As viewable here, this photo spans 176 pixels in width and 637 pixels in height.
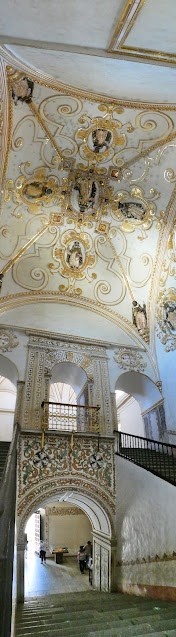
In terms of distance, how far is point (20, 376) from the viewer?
10.4m

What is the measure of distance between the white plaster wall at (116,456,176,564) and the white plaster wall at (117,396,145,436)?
551cm

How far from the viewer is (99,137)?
948 centimetres

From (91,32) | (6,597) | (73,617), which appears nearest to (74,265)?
(91,32)

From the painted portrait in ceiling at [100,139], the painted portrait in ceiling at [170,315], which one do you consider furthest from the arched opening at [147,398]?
the painted portrait in ceiling at [100,139]

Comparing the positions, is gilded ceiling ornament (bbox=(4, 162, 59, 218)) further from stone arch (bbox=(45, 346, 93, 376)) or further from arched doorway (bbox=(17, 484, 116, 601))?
arched doorway (bbox=(17, 484, 116, 601))

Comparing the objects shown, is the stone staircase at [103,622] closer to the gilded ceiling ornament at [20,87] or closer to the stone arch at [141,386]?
the stone arch at [141,386]

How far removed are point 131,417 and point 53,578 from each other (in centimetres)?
662

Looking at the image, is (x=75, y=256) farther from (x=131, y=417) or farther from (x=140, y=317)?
(x=131, y=417)

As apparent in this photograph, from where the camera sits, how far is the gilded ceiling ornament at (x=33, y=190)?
1008 centimetres

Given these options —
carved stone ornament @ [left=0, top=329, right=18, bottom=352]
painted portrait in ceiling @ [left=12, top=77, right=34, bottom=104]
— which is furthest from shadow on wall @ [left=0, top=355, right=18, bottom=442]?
painted portrait in ceiling @ [left=12, top=77, right=34, bottom=104]

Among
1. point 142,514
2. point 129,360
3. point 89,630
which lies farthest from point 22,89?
point 142,514

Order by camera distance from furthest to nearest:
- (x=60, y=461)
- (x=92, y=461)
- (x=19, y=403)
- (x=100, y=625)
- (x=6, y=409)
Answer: (x=6, y=409)
(x=19, y=403)
(x=92, y=461)
(x=60, y=461)
(x=100, y=625)

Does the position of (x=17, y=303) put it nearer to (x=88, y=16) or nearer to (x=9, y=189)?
(x=9, y=189)

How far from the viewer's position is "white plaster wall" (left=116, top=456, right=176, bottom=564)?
674 cm
